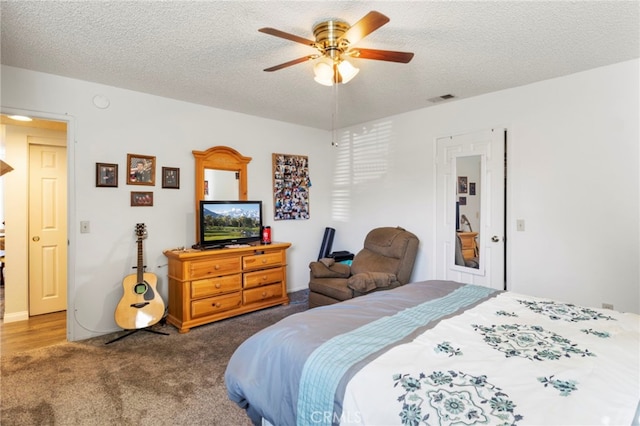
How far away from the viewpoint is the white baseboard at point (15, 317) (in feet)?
12.1

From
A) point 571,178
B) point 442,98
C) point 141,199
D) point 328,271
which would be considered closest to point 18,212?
point 141,199

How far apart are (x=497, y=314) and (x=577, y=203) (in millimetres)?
1932

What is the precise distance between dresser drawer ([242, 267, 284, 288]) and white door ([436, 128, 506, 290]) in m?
1.95

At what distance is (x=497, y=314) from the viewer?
178 cm

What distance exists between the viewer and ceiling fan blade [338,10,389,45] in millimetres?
1653

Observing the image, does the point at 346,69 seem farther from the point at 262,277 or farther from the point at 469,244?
the point at 262,277

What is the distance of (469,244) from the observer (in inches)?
146

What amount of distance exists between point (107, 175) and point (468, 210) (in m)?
3.82

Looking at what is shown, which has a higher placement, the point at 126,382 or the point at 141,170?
the point at 141,170

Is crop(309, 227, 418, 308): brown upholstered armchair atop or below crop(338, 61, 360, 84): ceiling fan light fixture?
below

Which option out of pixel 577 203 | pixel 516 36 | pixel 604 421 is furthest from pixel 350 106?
pixel 604 421

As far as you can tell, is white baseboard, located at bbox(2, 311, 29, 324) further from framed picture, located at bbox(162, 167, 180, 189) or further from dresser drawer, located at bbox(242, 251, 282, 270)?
dresser drawer, located at bbox(242, 251, 282, 270)

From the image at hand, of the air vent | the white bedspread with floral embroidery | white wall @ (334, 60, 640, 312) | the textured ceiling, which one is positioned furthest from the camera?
the air vent

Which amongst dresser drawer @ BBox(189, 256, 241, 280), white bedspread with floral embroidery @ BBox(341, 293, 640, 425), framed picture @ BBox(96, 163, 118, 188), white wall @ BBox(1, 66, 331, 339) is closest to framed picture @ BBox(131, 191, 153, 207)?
white wall @ BBox(1, 66, 331, 339)
